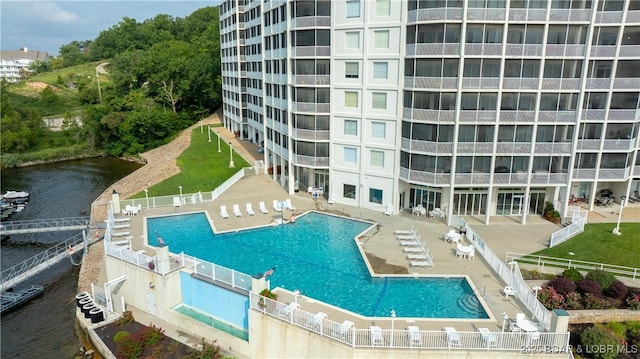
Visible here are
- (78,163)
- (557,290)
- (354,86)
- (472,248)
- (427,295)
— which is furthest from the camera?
(78,163)

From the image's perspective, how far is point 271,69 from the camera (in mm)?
43844

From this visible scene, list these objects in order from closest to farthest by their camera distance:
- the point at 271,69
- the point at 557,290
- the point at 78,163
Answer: the point at 557,290 → the point at 271,69 → the point at 78,163

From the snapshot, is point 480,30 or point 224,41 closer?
point 480,30

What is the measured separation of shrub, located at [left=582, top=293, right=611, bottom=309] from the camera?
25.3m

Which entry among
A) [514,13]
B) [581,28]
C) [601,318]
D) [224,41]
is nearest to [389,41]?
[514,13]

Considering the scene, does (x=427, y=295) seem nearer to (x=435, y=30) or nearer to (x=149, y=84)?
(x=435, y=30)

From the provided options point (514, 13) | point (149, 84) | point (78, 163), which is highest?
point (514, 13)

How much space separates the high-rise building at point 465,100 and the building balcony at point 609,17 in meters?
0.08

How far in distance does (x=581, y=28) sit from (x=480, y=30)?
7.93 metres

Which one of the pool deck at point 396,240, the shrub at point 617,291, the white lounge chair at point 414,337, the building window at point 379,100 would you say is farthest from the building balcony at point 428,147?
the white lounge chair at point 414,337

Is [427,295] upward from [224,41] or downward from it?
downward

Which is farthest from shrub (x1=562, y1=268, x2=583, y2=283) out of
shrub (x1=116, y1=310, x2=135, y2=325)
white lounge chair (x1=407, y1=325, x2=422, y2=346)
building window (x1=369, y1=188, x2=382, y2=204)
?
shrub (x1=116, y1=310, x2=135, y2=325)

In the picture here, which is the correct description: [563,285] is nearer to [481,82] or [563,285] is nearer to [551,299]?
[551,299]

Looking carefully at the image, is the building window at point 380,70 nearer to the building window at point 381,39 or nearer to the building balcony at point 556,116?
the building window at point 381,39
